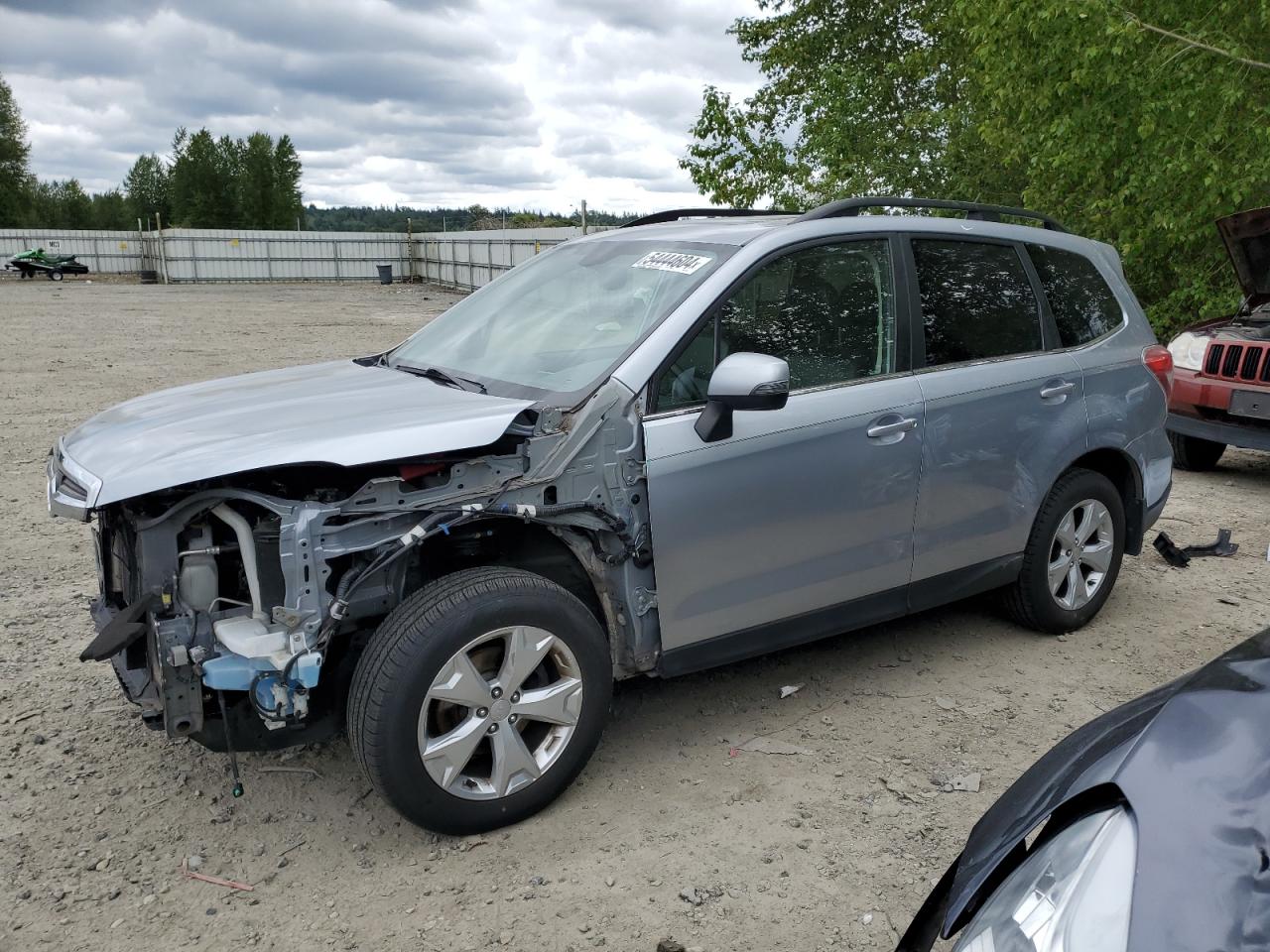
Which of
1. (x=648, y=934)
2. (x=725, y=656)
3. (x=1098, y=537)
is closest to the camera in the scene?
(x=648, y=934)

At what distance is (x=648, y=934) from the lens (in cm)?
272

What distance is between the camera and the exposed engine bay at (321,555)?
282 centimetres

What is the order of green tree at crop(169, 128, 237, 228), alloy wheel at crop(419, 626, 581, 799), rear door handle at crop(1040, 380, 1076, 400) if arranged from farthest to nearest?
green tree at crop(169, 128, 237, 228)
rear door handle at crop(1040, 380, 1076, 400)
alloy wheel at crop(419, 626, 581, 799)

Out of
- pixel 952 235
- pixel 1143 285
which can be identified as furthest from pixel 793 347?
pixel 1143 285

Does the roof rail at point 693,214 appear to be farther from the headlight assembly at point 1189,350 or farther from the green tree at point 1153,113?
the green tree at point 1153,113

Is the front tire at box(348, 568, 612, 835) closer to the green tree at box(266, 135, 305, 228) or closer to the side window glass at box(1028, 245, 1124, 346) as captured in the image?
the side window glass at box(1028, 245, 1124, 346)

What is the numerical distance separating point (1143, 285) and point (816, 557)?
10362 mm

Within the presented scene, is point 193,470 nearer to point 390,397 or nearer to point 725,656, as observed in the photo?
point 390,397

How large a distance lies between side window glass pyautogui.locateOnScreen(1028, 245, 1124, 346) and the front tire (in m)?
2.65

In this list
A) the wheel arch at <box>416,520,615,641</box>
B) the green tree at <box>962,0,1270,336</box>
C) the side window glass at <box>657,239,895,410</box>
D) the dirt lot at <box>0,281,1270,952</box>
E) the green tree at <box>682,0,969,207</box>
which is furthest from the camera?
the green tree at <box>682,0,969,207</box>

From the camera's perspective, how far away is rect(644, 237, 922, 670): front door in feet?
10.9

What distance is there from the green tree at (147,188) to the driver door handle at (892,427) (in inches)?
4052

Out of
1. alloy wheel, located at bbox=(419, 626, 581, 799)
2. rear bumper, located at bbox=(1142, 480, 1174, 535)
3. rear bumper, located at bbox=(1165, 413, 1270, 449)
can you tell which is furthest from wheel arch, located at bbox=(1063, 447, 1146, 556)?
rear bumper, located at bbox=(1165, 413, 1270, 449)

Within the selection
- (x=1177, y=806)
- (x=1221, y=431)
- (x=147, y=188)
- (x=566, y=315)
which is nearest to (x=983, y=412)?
(x=566, y=315)
